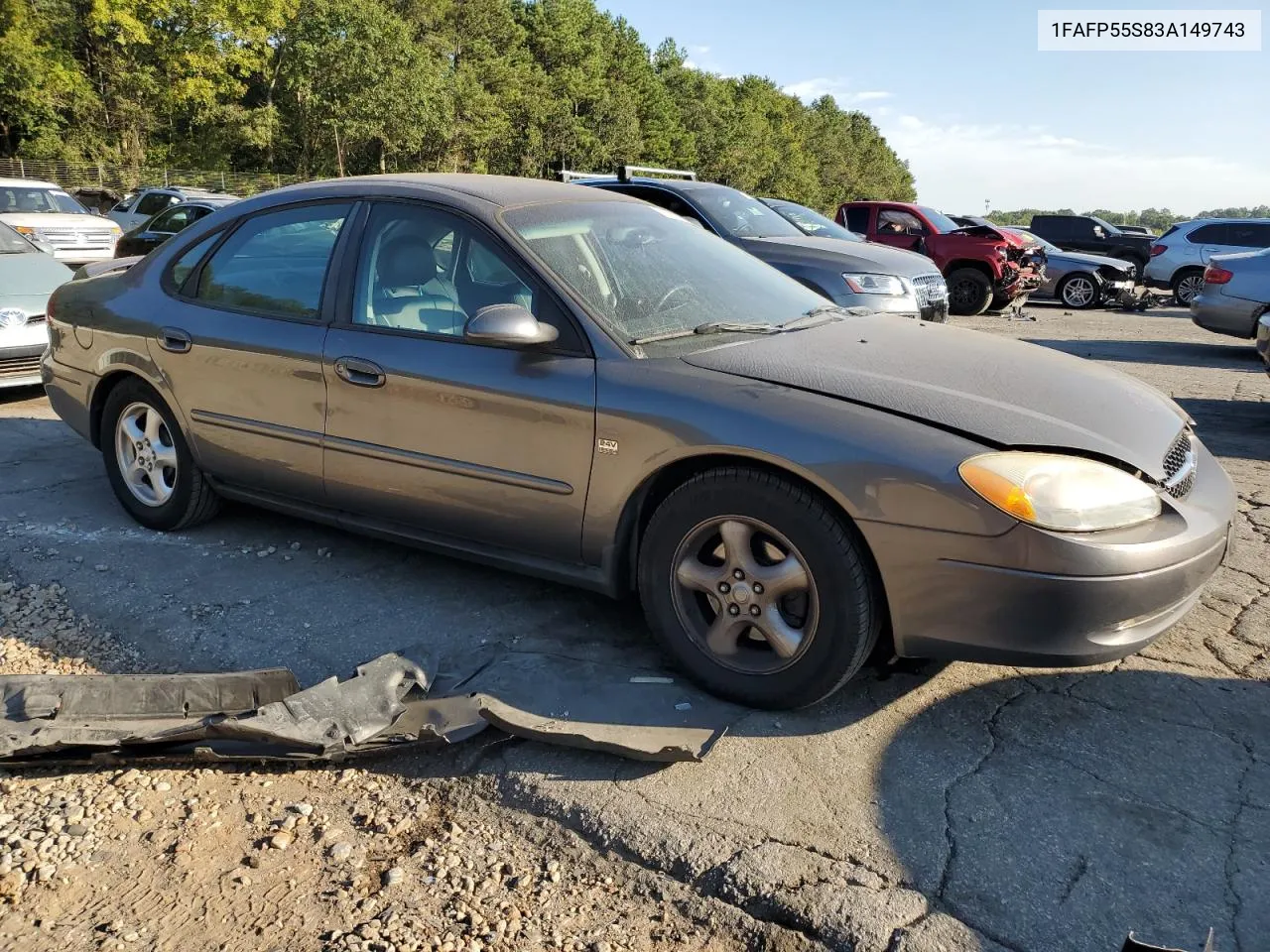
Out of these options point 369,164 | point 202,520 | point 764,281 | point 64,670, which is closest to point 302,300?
point 202,520

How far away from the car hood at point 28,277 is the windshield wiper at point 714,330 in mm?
6145

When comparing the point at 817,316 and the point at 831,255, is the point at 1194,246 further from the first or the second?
the point at 817,316

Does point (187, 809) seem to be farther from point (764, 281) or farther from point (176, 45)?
point (176, 45)

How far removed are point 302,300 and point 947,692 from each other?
277 cm

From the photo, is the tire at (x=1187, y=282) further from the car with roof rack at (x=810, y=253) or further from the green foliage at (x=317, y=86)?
the green foliage at (x=317, y=86)

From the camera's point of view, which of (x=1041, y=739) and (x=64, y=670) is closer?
(x=1041, y=739)

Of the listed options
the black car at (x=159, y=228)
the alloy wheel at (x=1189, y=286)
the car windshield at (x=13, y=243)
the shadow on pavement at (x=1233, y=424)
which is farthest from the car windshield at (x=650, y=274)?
the alloy wheel at (x=1189, y=286)

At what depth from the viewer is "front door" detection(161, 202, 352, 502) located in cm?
388

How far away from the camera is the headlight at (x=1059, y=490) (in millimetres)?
2605

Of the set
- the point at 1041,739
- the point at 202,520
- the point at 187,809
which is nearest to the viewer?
the point at 187,809

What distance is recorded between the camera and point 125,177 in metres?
37.1

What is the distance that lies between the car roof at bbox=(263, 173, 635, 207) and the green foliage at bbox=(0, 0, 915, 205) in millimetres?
35693

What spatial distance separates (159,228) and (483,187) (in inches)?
498

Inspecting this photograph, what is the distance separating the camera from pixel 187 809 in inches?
104
